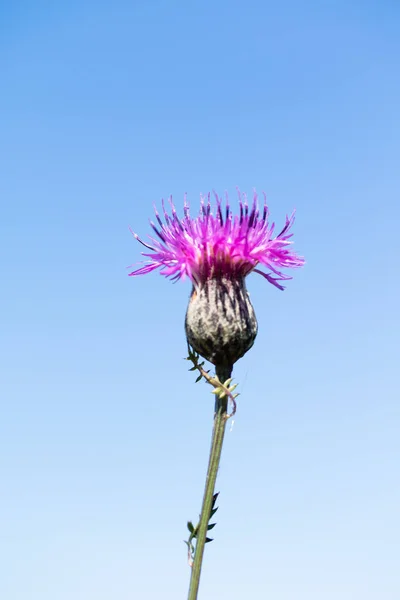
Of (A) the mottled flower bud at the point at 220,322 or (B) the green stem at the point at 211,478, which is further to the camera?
(A) the mottled flower bud at the point at 220,322

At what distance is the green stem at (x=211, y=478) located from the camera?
4.53m

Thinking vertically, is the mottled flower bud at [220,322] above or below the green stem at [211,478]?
above

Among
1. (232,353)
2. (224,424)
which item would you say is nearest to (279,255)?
(232,353)

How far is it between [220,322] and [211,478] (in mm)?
1061

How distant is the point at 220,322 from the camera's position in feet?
16.8

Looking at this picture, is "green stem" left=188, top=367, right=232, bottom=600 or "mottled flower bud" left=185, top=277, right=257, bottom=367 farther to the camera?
"mottled flower bud" left=185, top=277, right=257, bottom=367

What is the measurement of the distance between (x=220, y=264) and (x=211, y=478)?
153 centimetres

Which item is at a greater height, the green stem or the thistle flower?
the thistle flower

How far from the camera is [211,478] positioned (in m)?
4.79

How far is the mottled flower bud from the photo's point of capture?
16.7 feet

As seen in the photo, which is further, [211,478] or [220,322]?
[220,322]

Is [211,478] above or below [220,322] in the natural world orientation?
below

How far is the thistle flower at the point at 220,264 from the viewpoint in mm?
5121

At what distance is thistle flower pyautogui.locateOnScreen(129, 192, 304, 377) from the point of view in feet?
16.8
